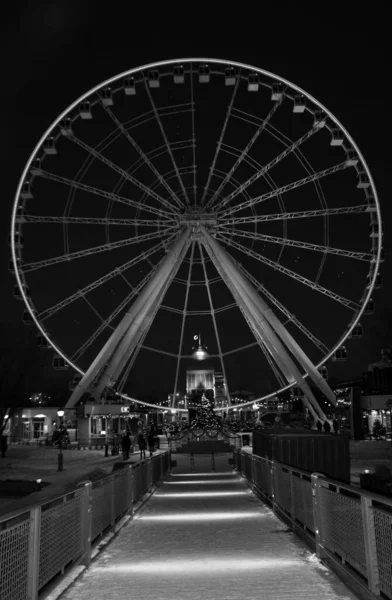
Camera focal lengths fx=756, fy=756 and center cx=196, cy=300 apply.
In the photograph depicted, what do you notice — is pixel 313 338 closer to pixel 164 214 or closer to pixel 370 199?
pixel 370 199

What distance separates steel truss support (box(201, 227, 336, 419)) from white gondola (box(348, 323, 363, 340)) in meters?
2.95

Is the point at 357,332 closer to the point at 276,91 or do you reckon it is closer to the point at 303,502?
the point at 276,91

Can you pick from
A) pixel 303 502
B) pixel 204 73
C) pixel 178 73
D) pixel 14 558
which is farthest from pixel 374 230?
pixel 14 558

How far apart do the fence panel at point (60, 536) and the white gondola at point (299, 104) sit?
28.9 meters

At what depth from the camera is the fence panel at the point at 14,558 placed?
6016mm

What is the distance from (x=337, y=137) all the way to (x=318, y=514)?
2794cm

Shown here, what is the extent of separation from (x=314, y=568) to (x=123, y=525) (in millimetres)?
5188

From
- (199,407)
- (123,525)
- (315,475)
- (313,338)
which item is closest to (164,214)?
(313,338)

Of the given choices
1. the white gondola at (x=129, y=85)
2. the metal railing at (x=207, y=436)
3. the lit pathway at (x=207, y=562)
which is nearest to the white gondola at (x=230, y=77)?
the white gondola at (x=129, y=85)

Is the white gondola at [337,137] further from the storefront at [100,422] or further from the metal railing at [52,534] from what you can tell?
the metal railing at [52,534]

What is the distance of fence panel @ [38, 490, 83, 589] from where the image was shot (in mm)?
7406

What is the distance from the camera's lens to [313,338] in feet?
120

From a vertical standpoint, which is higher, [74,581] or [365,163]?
[365,163]

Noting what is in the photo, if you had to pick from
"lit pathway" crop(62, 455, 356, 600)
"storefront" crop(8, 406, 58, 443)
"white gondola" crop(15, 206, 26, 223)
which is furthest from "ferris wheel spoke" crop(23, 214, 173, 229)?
"storefront" crop(8, 406, 58, 443)
